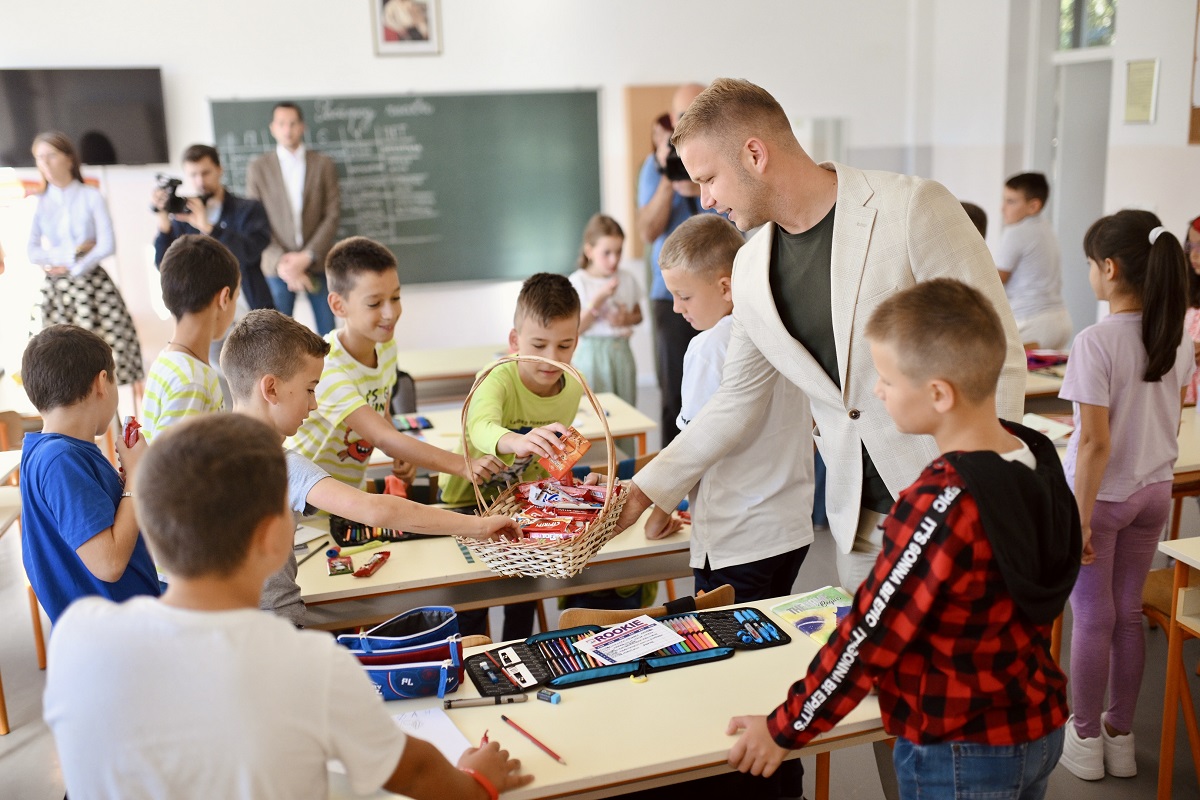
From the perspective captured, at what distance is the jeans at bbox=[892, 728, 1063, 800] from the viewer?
55.7 inches

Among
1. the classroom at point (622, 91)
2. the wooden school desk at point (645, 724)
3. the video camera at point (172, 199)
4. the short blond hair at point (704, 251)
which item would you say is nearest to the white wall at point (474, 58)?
the classroom at point (622, 91)

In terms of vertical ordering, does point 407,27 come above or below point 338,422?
above

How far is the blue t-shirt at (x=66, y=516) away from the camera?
1938mm

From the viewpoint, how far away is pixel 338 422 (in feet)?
8.57

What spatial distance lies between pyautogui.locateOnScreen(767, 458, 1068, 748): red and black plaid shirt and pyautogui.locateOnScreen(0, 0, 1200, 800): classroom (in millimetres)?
4442

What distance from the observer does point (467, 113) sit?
678 cm

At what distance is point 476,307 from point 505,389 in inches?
Answer: 174

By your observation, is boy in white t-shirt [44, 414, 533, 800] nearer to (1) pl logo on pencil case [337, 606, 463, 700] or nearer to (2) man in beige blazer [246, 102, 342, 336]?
(1) pl logo on pencil case [337, 606, 463, 700]

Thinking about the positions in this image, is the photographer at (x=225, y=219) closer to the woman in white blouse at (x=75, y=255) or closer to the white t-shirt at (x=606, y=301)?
the woman in white blouse at (x=75, y=255)

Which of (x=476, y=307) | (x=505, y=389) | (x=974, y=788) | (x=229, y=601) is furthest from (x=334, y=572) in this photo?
(x=476, y=307)

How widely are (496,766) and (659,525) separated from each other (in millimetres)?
1118

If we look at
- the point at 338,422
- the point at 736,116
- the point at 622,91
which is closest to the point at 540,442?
the point at 338,422

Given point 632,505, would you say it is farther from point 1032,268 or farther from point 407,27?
point 407,27

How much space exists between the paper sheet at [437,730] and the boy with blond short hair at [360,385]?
0.87m
